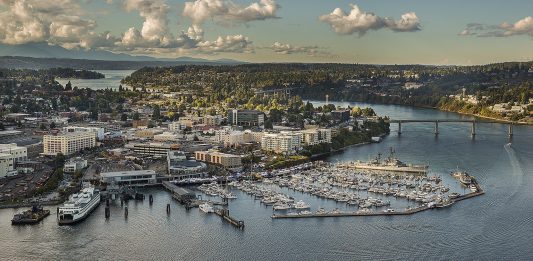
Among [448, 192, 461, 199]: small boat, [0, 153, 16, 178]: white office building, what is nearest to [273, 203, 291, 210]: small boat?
[448, 192, 461, 199]: small boat

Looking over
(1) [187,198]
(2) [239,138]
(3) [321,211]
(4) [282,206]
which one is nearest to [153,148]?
(2) [239,138]

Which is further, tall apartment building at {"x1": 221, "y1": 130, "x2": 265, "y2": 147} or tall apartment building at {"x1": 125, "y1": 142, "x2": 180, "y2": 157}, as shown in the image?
tall apartment building at {"x1": 221, "y1": 130, "x2": 265, "y2": 147}

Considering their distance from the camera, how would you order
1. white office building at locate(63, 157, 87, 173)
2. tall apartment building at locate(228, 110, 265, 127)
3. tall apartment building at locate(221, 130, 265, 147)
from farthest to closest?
tall apartment building at locate(228, 110, 265, 127)
tall apartment building at locate(221, 130, 265, 147)
white office building at locate(63, 157, 87, 173)

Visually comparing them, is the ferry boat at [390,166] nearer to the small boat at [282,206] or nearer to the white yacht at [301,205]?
the white yacht at [301,205]

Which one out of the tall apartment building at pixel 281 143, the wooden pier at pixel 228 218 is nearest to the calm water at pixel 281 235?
the wooden pier at pixel 228 218

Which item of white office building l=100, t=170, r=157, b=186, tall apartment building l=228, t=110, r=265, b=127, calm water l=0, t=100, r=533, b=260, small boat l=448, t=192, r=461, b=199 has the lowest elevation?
calm water l=0, t=100, r=533, b=260

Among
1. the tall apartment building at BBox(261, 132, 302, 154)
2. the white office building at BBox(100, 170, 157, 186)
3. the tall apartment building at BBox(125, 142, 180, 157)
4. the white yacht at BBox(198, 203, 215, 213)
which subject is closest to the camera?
the white yacht at BBox(198, 203, 215, 213)

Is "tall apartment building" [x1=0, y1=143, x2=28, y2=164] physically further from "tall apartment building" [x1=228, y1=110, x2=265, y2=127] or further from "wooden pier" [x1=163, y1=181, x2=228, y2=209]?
"tall apartment building" [x1=228, y1=110, x2=265, y2=127]

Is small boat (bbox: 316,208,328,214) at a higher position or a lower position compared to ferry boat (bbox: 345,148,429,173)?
lower
